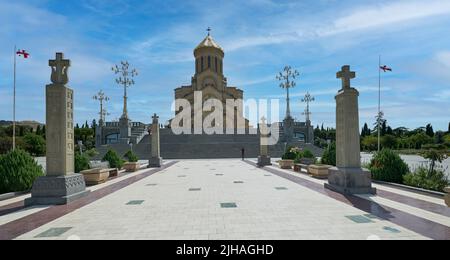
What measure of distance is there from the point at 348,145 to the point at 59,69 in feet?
30.7

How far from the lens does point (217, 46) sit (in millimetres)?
65250

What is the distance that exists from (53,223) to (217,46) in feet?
205

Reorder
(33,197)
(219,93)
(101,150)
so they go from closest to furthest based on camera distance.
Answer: (33,197) → (101,150) → (219,93)

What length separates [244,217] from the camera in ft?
21.5

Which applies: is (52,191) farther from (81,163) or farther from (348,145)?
(348,145)

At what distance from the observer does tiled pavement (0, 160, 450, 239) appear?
17.7 feet

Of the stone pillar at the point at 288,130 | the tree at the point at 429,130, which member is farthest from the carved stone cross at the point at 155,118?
the tree at the point at 429,130

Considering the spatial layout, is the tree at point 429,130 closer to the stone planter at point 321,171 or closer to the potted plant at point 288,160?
the potted plant at point 288,160

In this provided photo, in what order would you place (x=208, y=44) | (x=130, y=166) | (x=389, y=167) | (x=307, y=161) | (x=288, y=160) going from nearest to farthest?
(x=389, y=167) < (x=307, y=161) < (x=130, y=166) < (x=288, y=160) < (x=208, y=44)

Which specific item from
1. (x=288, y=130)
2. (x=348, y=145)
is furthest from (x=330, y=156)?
(x=288, y=130)

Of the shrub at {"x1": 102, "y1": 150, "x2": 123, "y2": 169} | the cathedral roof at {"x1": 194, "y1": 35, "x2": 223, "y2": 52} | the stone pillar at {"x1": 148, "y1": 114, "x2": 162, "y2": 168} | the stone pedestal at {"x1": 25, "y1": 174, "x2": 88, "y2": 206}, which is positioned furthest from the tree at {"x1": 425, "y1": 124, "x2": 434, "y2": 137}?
the stone pedestal at {"x1": 25, "y1": 174, "x2": 88, "y2": 206}
